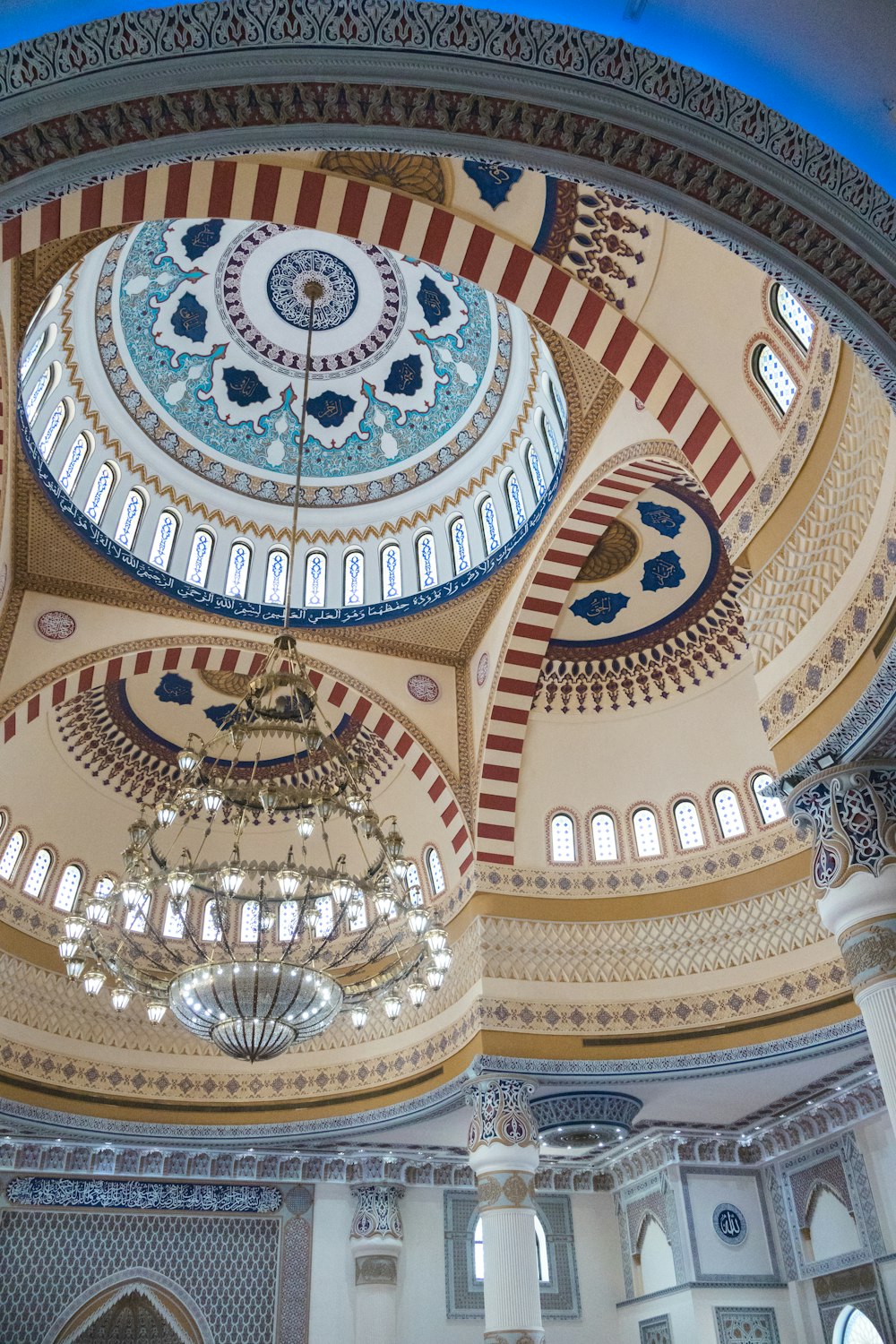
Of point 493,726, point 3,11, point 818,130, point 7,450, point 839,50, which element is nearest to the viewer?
point 3,11

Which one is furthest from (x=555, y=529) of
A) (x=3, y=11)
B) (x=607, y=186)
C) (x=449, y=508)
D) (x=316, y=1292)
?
(x=316, y=1292)

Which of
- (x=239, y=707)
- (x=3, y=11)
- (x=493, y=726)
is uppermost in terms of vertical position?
(x=493, y=726)

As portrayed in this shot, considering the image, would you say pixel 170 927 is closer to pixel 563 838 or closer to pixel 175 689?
pixel 175 689

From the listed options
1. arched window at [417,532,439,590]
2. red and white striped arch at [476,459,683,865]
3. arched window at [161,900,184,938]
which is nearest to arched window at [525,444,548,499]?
red and white striped arch at [476,459,683,865]

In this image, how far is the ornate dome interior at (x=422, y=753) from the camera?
616 centimetres

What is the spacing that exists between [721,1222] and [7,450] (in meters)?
9.92

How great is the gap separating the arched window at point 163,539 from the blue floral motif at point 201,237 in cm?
249

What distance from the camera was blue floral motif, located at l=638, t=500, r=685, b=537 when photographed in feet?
30.7

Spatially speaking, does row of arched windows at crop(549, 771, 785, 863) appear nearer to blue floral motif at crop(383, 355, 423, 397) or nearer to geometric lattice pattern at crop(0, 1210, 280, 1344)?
blue floral motif at crop(383, 355, 423, 397)

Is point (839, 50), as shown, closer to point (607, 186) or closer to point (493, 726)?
point (607, 186)

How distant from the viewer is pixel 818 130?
10.9 feet

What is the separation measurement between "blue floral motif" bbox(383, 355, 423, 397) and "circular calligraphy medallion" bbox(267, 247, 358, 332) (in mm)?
725

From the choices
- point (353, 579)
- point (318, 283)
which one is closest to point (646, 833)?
point (353, 579)

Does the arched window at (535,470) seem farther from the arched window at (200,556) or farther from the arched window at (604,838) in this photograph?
the arched window at (200,556)
